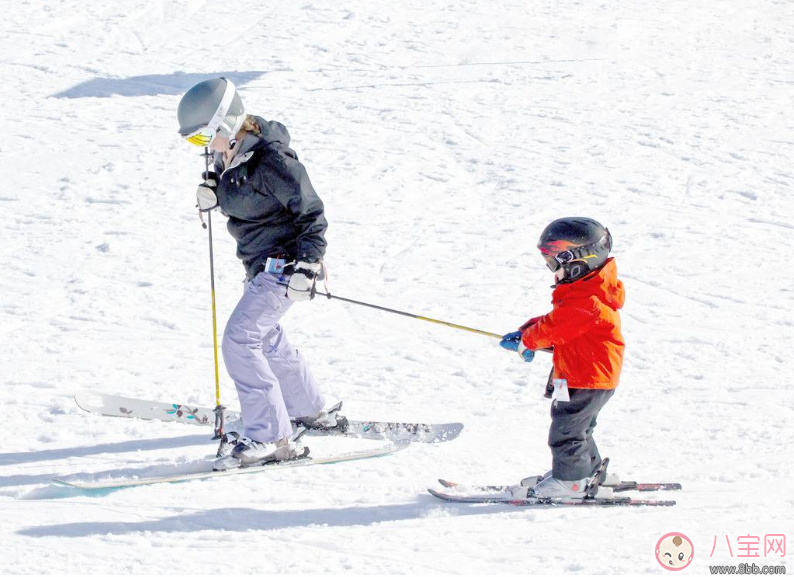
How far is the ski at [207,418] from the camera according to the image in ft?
17.0

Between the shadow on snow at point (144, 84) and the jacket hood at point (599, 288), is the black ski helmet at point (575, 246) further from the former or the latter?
the shadow on snow at point (144, 84)

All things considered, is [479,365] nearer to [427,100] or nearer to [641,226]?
[641,226]

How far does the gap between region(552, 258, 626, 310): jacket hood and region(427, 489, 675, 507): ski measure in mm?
939

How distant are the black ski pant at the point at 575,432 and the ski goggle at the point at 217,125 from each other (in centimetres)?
210

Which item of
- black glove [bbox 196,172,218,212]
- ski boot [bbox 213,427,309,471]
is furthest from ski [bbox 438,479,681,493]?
black glove [bbox 196,172,218,212]

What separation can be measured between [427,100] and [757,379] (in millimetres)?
7247

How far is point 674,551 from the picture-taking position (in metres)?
3.88

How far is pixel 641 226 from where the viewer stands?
8820 mm

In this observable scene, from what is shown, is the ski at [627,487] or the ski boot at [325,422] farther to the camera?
the ski boot at [325,422]

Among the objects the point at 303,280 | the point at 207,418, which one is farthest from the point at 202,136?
the point at 207,418

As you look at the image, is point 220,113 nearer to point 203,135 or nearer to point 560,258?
point 203,135

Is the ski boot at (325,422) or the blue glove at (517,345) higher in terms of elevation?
the blue glove at (517,345)

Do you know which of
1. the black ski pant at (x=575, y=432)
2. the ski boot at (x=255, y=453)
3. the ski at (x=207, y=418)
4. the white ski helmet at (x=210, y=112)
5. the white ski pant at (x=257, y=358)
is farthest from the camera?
the ski at (x=207, y=418)

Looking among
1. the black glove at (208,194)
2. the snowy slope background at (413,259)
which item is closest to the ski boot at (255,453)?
the snowy slope background at (413,259)
